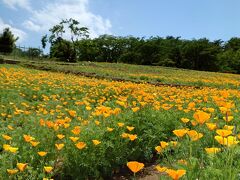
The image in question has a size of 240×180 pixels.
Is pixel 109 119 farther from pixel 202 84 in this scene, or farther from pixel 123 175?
pixel 202 84

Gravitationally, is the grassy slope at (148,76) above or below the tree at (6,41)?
below

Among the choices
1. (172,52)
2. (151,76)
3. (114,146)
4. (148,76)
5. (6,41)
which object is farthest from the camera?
(172,52)

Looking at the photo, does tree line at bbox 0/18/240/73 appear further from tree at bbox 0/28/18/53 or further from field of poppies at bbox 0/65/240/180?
field of poppies at bbox 0/65/240/180

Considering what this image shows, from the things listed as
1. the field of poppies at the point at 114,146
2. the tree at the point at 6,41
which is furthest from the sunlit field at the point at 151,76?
the field of poppies at the point at 114,146

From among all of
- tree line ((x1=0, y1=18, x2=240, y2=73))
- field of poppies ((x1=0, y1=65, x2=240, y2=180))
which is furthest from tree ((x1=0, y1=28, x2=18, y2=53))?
field of poppies ((x1=0, y1=65, x2=240, y2=180))

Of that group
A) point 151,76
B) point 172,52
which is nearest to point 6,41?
point 151,76

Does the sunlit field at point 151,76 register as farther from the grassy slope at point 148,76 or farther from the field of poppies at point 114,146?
the field of poppies at point 114,146

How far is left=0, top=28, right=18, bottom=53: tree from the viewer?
4178 cm

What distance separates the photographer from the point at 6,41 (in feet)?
138

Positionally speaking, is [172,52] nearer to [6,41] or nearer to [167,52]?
[167,52]

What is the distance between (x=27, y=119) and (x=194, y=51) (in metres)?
64.5

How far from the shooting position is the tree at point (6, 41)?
137 ft

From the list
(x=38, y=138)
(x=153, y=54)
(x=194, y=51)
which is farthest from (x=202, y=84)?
(x=153, y=54)

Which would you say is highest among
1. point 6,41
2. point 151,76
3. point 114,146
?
point 6,41
